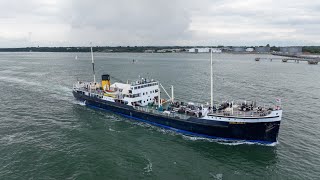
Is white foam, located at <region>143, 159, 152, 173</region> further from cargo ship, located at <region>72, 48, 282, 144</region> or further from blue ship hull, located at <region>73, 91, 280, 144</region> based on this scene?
cargo ship, located at <region>72, 48, 282, 144</region>

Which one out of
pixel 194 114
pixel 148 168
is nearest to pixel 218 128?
pixel 194 114

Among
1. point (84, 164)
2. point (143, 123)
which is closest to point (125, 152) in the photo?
point (84, 164)

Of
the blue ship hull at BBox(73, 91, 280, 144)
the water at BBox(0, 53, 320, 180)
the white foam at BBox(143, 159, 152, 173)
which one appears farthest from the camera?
the blue ship hull at BBox(73, 91, 280, 144)

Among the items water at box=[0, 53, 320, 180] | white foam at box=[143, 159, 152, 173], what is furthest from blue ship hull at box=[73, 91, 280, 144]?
white foam at box=[143, 159, 152, 173]

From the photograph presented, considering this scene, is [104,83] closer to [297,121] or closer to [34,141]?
[34,141]

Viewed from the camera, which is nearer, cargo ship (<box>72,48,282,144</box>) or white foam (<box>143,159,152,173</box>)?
white foam (<box>143,159,152,173</box>)

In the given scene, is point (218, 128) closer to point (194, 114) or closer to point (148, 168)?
point (194, 114)

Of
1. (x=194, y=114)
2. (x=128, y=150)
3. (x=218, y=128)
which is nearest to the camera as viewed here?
(x=128, y=150)

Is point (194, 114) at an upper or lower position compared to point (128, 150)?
upper

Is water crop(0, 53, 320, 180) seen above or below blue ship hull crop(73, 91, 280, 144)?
below
